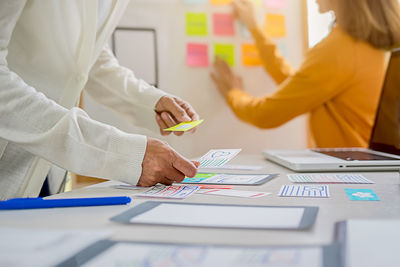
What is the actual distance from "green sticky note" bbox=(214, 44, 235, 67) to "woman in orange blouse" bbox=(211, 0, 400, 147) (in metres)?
0.11

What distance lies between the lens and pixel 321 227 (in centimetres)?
45

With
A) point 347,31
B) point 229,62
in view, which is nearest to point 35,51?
point 229,62

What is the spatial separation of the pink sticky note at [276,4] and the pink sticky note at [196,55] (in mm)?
368

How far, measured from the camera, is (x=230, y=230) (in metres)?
0.44

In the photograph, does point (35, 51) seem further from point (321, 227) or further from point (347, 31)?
point (347, 31)

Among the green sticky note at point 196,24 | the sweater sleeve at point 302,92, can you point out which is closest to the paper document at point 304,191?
the sweater sleeve at point 302,92

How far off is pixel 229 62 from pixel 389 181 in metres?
1.15

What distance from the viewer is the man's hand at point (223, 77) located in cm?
177

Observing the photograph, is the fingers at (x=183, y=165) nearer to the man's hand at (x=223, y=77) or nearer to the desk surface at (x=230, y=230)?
the desk surface at (x=230, y=230)

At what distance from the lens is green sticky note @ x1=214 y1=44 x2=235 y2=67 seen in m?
1.80

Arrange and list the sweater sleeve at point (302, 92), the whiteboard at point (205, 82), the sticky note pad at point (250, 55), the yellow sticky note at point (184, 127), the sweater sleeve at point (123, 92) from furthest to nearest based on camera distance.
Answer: the sticky note pad at point (250, 55) < the whiteboard at point (205, 82) < the sweater sleeve at point (302, 92) < the sweater sleeve at point (123, 92) < the yellow sticky note at point (184, 127)

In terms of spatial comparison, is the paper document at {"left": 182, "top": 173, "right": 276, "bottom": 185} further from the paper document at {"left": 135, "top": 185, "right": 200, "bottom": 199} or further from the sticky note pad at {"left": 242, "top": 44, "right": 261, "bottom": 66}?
the sticky note pad at {"left": 242, "top": 44, "right": 261, "bottom": 66}

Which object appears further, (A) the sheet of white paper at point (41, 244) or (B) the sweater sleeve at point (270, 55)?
(B) the sweater sleeve at point (270, 55)

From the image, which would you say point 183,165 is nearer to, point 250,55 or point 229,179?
point 229,179
